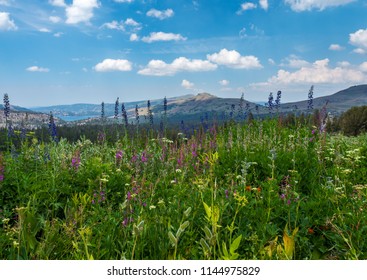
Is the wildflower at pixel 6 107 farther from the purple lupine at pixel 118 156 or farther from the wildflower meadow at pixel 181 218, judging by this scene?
the purple lupine at pixel 118 156

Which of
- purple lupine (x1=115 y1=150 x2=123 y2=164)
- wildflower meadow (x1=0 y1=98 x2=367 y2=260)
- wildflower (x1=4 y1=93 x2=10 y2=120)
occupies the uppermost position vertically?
wildflower (x1=4 y1=93 x2=10 y2=120)

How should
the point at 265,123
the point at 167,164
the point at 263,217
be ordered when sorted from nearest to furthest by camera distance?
the point at 263,217 → the point at 167,164 → the point at 265,123

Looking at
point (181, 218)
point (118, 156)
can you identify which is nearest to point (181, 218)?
point (181, 218)

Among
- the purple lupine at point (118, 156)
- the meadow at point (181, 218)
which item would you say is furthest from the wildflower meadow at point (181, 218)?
the purple lupine at point (118, 156)

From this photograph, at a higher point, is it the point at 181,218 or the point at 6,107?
the point at 6,107

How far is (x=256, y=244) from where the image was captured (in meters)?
2.94

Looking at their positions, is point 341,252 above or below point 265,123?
below

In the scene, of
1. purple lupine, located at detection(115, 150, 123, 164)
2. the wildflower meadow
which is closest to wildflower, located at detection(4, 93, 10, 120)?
the wildflower meadow

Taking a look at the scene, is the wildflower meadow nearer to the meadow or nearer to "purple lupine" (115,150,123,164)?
the meadow

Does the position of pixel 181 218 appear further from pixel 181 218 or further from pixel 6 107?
pixel 6 107
